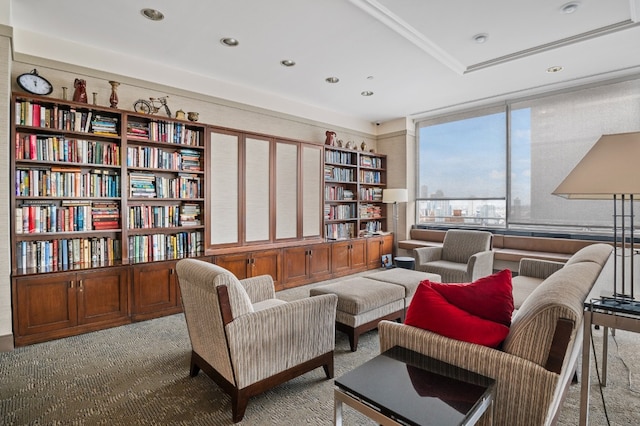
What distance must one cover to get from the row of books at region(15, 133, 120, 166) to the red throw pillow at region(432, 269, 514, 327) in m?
3.55

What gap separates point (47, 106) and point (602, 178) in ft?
14.7

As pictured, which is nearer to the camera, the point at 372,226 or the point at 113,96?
the point at 113,96

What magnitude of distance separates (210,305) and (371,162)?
516 centimetres

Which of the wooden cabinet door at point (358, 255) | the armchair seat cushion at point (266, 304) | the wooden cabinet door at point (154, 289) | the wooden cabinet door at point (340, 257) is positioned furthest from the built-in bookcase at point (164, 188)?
the wooden cabinet door at point (358, 255)

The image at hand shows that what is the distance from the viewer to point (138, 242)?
3715 millimetres

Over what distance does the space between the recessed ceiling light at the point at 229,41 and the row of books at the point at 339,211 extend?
2929 mm

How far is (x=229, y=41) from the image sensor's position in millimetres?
3443

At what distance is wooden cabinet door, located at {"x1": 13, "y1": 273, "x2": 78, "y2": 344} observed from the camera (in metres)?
2.84

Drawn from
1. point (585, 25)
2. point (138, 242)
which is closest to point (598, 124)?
point (585, 25)

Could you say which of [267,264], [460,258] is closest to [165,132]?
[267,264]

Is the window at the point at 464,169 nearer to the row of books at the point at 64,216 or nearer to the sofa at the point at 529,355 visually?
the sofa at the point at 529,355

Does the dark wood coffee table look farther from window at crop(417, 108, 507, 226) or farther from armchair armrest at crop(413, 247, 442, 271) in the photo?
window at crop(417, 108, 507, 226)

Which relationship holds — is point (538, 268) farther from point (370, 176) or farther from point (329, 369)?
point (370, 176)

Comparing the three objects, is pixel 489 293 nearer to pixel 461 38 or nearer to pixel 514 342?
pixel 514 342
